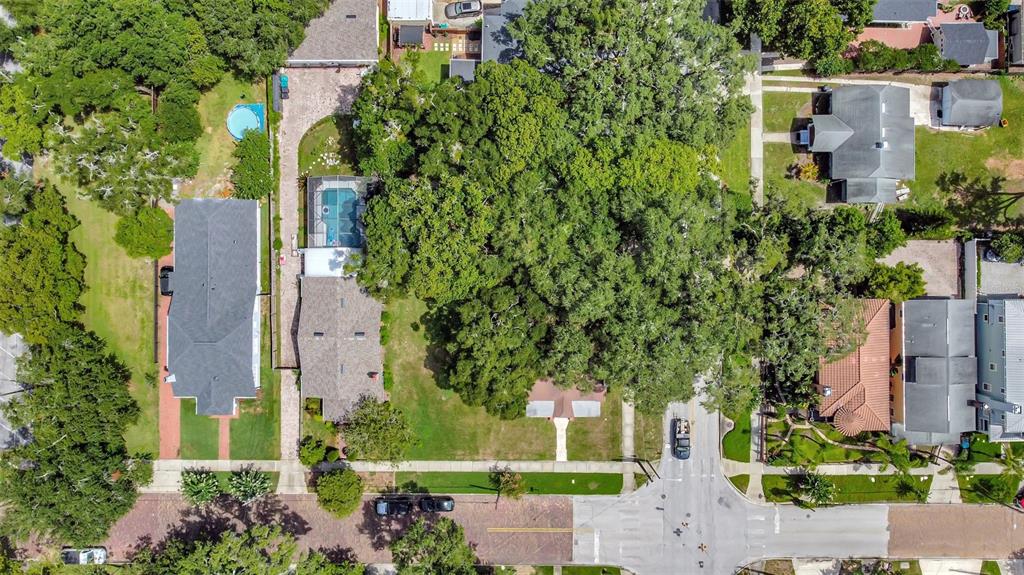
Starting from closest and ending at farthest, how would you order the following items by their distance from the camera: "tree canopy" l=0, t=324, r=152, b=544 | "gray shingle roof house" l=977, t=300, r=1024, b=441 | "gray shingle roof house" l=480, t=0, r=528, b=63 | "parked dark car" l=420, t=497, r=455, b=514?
"tree canopy" l=0, t=324, r=152, b=544
"gray shingle roof house" l=977, t=300, r=1024, b=441
"gray shingle roof house" l=480, t=0, r=528, b=63
"parked dark car" l=420, t=497, r=455, b=514

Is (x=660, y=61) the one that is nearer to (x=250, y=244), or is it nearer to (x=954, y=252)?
(x=954, y=252)

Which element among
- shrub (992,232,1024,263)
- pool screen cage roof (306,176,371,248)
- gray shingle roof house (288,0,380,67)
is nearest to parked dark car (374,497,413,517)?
pool screen cage roof (306,176,371,248)

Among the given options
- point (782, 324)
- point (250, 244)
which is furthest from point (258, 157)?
point (782, 324)

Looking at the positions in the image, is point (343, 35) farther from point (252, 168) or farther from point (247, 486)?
point (247, 486)

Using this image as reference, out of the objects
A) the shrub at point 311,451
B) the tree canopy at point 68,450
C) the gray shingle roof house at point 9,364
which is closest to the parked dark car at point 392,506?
the shrub at point 311,451

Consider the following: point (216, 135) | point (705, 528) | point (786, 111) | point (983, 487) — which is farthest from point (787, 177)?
point (216, 135)

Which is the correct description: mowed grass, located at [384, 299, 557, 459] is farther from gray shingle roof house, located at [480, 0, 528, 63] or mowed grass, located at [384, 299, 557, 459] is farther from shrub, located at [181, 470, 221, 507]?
gray shingle roof house, located at [480, 0, 528, 63]
